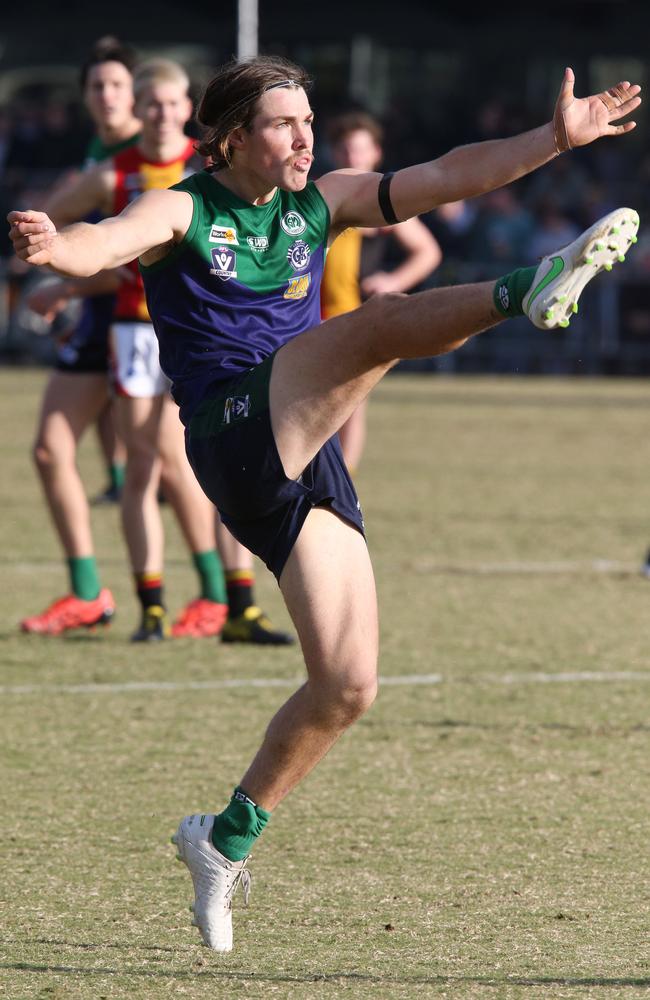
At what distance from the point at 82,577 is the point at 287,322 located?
3805mm

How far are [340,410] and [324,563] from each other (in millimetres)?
391

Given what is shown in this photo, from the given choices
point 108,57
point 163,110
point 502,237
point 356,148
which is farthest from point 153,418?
point 502,237

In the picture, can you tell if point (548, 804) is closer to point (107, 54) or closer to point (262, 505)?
point (262, 505)

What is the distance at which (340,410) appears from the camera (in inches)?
155

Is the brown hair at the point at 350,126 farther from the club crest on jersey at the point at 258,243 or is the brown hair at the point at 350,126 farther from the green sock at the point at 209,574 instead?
the club crest on jersey at the point at 258,243

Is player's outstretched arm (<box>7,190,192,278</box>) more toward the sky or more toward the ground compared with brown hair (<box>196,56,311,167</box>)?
more toward the ground

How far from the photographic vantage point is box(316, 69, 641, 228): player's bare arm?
14.6 feet

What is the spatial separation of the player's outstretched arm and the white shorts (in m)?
3.23

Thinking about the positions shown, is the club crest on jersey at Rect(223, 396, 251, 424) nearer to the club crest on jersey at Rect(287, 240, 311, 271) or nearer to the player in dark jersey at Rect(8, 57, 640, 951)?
the player in dark jersey at Rect(8, 57, 640, 951)

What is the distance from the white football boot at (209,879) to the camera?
13.1 ft

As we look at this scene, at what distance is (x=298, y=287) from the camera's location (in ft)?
14.6

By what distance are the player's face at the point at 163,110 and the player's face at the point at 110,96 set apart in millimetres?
519

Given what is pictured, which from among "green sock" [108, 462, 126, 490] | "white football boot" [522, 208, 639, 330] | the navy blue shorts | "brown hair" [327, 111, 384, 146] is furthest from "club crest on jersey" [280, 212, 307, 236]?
"green sock" [108, 462, 126, 490]

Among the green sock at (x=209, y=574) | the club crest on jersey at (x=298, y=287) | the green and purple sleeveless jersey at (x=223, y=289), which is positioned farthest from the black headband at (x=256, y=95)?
the green sock at (x=209, y=574)
